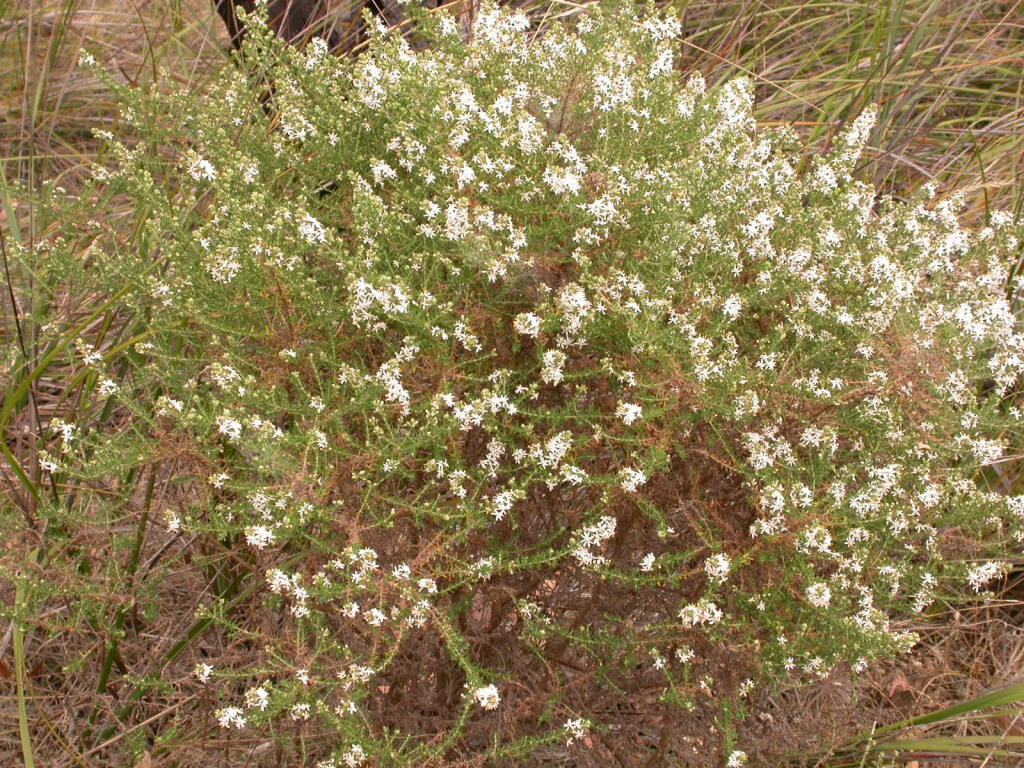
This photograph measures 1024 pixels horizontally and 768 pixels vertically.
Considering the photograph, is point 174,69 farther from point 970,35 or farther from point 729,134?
point 970,35

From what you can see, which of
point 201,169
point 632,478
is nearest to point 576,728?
point 632,478

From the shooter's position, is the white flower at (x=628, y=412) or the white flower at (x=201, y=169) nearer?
the white flower at (x=628, y=412)

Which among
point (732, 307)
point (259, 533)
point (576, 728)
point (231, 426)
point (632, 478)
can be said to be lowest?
point (576, 728)

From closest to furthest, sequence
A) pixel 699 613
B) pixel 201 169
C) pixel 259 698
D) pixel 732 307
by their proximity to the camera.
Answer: pixel 259 698 < pixel 699 613 < pixel 732 307 < pixel 201 169

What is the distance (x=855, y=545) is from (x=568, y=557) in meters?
0.76

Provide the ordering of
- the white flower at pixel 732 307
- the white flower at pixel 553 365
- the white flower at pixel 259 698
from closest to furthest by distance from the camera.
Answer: the white flower at pixel 259 698
the white flower at pixel 553 365
the white flower at pixel 732 307

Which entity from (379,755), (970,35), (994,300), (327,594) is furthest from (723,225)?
(970,35)

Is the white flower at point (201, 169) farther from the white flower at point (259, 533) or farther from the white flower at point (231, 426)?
the white flower at point (259, 533)

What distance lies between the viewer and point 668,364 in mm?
2377

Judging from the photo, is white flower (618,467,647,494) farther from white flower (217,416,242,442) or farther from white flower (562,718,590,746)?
white flower (217,416,242,442)

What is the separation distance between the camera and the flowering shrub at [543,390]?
7.89 feet

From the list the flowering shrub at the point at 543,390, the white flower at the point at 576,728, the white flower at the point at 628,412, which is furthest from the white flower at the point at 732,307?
the white flower at the point at 576,728

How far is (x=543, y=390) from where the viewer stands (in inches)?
106

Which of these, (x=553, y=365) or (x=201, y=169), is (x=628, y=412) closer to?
(x=553, y=365)
